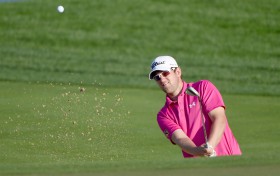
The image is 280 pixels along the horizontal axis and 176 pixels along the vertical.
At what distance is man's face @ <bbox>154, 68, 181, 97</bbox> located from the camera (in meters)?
7.79

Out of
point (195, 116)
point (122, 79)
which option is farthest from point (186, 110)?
point (122, 79)

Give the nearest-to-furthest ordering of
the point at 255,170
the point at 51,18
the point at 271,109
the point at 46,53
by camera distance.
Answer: the point at 255,170 < the point at 271,109 < the point at 46,53 < the point at 51,18

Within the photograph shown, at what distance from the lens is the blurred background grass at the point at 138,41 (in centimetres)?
1476

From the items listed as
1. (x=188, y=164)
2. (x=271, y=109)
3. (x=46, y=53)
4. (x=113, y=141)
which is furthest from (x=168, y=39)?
(x=188, y=164)

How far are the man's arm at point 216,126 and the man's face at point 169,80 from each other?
0.35 m

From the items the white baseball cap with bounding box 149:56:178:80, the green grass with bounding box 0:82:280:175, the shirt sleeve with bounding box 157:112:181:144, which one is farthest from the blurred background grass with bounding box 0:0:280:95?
the white baseball cap with bounding box 149:56:178:80

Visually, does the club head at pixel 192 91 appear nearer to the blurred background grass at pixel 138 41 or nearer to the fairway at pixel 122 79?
the fairway at pixel 122 79

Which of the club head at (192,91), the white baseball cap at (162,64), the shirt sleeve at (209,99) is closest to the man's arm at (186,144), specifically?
the shirt sleeve at (209,99)

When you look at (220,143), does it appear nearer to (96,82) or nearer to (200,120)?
(200,120)

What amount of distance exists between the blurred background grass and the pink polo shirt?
18.7ft

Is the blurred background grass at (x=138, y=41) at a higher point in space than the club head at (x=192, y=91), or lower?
higher

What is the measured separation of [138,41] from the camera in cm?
1747

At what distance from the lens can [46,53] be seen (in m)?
16.6

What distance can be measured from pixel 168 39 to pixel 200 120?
389 inches
